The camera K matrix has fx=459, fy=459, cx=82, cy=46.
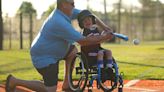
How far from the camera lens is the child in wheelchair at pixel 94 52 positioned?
709cm

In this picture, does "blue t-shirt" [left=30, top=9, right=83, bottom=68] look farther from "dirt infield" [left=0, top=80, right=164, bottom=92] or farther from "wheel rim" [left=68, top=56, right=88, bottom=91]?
"dirt infield" [left=0, top=80, right=164, bottom=92]

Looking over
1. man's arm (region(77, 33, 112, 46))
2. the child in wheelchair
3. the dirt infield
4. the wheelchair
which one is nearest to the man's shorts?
man's arm (region(77, 33, 112, 46))

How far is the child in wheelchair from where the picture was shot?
7086 millimetres

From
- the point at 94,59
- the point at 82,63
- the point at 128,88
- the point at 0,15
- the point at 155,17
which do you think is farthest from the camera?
the point at 155,17

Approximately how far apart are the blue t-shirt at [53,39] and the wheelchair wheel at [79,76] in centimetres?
101

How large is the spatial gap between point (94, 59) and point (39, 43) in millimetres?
1726

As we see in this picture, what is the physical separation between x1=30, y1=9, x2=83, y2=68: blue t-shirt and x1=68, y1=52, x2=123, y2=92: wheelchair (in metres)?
1.04

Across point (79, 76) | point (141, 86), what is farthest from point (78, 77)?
point (141, 86)

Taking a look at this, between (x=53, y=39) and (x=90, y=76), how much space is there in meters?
1.47

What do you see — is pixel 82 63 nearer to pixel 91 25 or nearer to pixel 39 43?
pixel 91 25

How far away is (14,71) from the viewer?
41.9 feet

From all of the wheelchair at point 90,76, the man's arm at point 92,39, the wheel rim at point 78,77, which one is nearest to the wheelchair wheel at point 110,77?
the wheelchair at point 90,76

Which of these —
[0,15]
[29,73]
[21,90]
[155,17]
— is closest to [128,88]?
[21,90]

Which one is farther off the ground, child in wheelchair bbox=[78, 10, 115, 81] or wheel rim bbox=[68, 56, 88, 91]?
child in wheelchair bbox=[78, 10, 115, 81]
